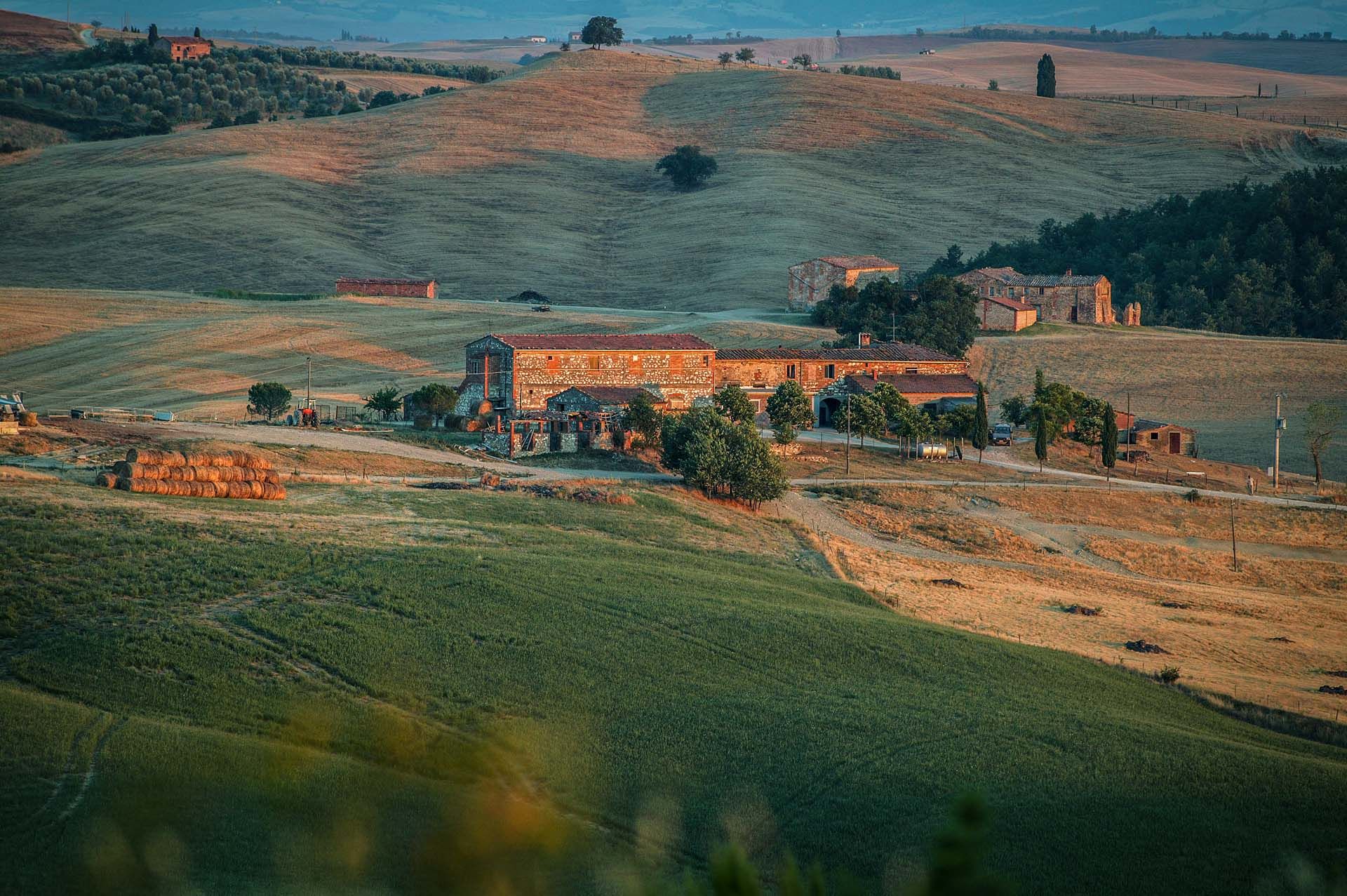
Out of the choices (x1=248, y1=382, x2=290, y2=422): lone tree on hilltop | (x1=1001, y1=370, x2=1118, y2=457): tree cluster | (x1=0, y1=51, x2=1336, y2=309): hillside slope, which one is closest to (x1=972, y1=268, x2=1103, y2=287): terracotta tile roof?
(x1=0, y1=51, x2=1336, y2=309): hillside slope

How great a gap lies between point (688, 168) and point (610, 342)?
271ft

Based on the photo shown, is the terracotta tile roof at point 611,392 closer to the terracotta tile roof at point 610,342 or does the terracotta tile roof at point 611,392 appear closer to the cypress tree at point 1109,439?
the terracotta tile roof at point 610,342

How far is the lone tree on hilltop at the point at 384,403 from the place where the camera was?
7969cm

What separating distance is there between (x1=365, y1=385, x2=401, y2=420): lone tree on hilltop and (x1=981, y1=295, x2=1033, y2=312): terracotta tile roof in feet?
164

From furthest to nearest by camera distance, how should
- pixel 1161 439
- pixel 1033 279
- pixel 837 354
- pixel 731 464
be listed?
pixel 1033 279 → pixel 837 354 → pixel 1161 439 → pixel 731 464

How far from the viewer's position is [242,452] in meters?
58.7

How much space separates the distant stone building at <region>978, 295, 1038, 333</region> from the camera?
111438mm

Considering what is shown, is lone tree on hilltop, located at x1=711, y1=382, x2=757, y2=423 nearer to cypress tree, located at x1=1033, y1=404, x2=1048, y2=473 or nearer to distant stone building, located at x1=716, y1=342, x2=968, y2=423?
distant stone building, located at x1=716, y1=342, x2=968, y2=423

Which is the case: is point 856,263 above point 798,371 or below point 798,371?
above

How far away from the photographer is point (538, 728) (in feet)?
102

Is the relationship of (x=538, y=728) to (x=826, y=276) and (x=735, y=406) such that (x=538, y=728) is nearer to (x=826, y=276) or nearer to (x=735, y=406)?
(x=735, y=406)

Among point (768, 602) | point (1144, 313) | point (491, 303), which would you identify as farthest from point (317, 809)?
point (1144, 313)

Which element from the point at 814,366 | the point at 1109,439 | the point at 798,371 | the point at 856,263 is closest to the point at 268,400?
the point at 798,371

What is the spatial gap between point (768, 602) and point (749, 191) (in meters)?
118
